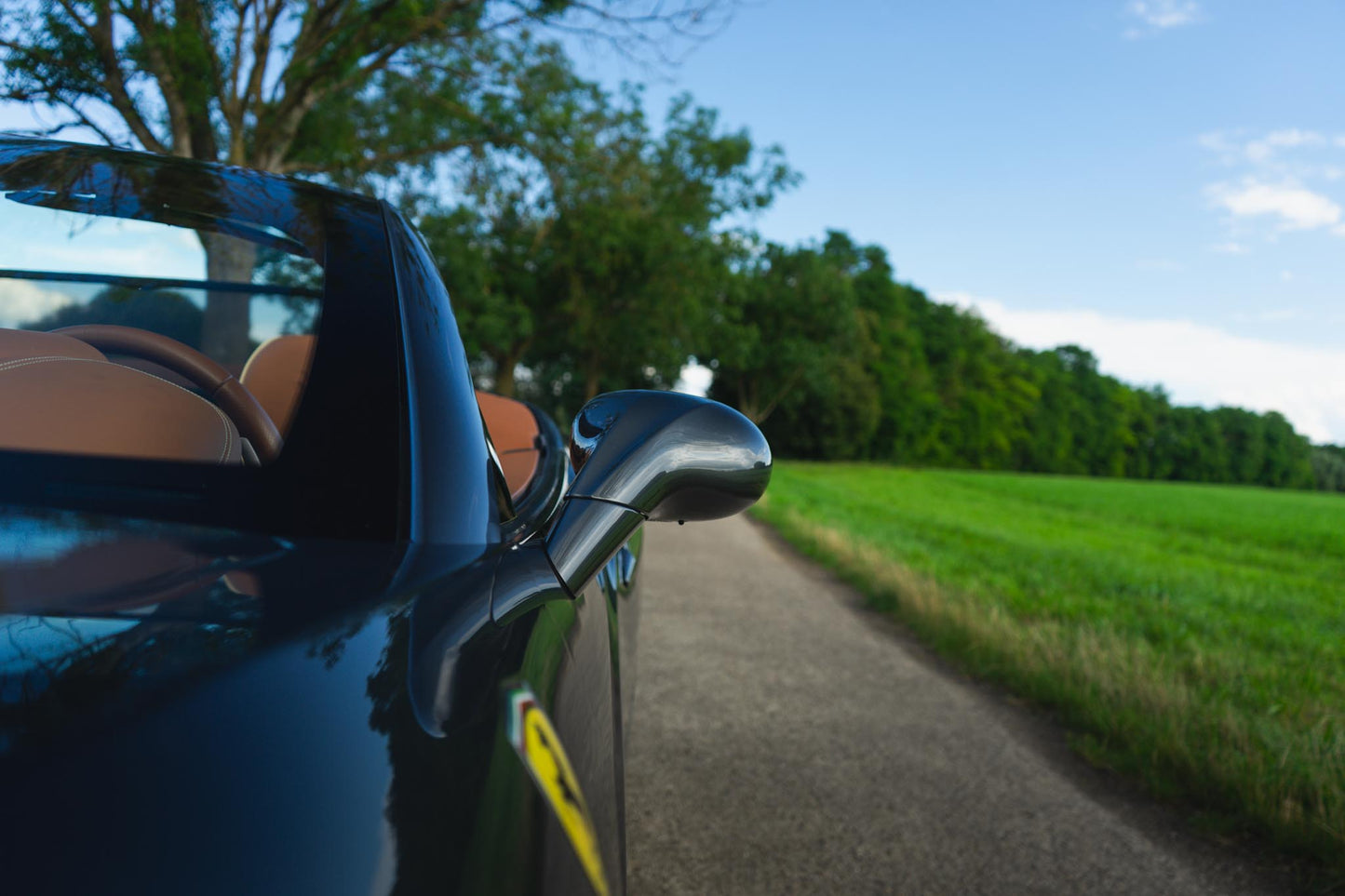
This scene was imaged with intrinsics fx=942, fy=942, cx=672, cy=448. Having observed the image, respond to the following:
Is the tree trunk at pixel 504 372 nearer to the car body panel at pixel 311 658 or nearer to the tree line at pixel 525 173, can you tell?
the tree line at pixel 525 173

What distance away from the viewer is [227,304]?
201 centimetres

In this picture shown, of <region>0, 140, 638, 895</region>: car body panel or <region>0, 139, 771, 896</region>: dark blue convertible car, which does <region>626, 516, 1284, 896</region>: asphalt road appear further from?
<region>0, 140, 638, 895</region>: car body panel

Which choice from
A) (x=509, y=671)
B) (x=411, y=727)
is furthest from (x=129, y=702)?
(x=509, y=671)

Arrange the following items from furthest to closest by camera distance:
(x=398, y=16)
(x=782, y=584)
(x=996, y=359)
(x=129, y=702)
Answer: (x=996, y=359) < (x=398, y=16) < (x=782, y=584) < (x=129, y=702)

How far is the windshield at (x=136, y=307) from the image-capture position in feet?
3.89

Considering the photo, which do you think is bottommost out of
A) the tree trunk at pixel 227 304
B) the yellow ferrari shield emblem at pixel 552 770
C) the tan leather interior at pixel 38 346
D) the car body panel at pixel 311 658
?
the yellow ferrari shield emblem at pixel 552 770

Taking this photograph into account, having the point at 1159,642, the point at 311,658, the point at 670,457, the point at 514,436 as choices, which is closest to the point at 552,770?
the point at 311,658

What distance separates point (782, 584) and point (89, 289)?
23.3 feet

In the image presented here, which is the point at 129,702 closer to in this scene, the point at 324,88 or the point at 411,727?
the point at 411,727

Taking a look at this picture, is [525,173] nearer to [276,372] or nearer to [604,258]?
[604,258]

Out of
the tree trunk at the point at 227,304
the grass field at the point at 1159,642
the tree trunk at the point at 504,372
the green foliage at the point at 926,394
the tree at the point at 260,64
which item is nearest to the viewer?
the tree trunk at the point at 227,304

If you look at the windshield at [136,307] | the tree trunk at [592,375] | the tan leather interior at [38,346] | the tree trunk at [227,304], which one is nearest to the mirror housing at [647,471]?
the windshield at [136,307]

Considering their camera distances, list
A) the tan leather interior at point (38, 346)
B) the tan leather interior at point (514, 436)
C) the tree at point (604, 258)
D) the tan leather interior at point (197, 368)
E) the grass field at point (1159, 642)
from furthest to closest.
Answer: the tree at point (604, 258)
the grass field at point (1159, 642)
the tan leather interior at point (514, 436)
the tan leather interior at point (197, 368)
the tan leather interior at point (38, 346)

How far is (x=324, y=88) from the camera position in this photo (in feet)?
32.8
